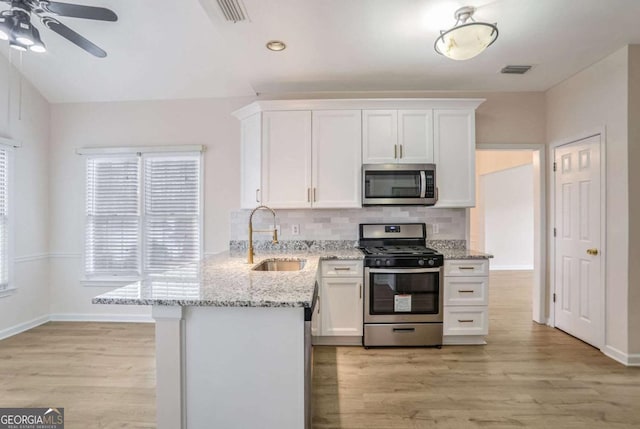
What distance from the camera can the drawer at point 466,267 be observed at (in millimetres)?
2990

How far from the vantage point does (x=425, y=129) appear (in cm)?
323

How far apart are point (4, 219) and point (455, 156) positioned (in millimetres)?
4902

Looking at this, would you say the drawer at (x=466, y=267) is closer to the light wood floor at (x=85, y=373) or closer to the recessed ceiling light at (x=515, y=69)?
the recessed ceiling light at (x=515, y=69)

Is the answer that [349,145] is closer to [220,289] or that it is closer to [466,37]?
[466,37]

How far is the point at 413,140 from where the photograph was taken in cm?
324

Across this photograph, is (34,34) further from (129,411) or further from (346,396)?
(346,396)

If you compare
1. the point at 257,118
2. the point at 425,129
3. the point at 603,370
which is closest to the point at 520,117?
the point at 425,129

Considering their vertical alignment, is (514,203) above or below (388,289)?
above

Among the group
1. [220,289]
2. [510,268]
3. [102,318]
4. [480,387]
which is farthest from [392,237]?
[510,268]

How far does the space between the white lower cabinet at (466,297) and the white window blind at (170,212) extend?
9.34ft

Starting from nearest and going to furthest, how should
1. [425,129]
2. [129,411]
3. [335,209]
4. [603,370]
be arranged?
1. [129,411]
2. [603,370]
3. [425,129]
4. [335,209]

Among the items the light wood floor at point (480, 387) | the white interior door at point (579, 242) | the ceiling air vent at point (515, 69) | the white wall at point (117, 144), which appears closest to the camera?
the light wood floor at point (480, 387)

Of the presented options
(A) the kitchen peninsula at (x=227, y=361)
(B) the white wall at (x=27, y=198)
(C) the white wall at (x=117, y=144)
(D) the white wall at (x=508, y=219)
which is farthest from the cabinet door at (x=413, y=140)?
(D) the white wall at (x=508, y=219)

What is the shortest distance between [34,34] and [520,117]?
4.52m
